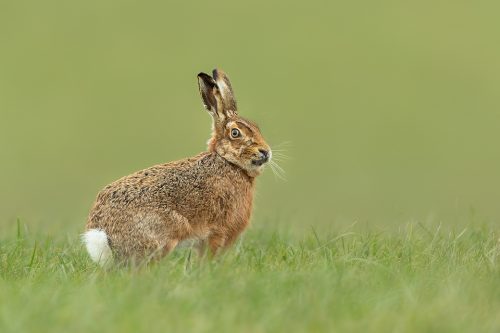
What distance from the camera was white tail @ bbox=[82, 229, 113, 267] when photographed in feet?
28.6

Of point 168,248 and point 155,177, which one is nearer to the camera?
point 168,248

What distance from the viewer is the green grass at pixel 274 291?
6355mm

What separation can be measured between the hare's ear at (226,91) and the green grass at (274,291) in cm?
149

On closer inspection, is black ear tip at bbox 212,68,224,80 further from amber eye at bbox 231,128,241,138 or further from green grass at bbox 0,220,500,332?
green grass at bbox 0,220,500,332

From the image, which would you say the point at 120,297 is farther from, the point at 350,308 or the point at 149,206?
the point at 149,206

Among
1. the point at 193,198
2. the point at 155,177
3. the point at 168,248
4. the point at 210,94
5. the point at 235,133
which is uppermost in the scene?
the point at 210,94

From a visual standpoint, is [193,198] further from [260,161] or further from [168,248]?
[260,161]

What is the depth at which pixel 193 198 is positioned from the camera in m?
9.38

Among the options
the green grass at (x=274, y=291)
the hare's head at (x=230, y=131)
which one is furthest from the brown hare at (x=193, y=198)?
the green grass at (x=274, y=291)

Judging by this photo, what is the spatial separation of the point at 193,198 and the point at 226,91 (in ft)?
4.11

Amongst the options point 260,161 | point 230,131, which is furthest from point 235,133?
point 260,161

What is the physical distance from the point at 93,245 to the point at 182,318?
242 centimetres

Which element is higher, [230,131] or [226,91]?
[226,91]

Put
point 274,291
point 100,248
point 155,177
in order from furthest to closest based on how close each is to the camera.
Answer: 1. point 155,177
2. point 100,248
3. point 274,291
